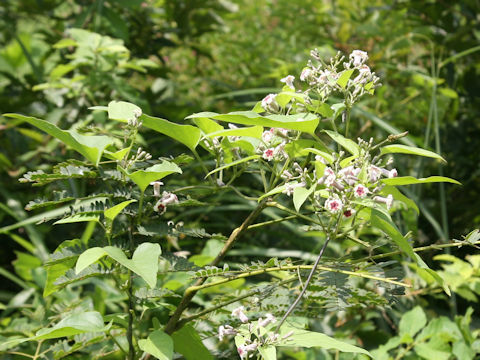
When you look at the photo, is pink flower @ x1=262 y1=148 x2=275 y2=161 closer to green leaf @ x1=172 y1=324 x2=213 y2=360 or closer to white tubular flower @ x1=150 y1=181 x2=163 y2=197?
white tubular flower @ x1=150 y1=181 x2=163 y2=197

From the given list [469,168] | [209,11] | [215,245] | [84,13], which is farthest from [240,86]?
[215,245]

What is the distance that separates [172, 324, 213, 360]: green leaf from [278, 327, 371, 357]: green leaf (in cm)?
18

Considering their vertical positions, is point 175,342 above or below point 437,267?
above

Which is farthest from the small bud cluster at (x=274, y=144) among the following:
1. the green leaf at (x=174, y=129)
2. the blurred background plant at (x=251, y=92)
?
the blurred background plant at (x=251, y=92)

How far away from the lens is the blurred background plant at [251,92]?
6.11 feet

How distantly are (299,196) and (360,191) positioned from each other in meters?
0.08

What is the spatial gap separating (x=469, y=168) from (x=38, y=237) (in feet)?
5.52

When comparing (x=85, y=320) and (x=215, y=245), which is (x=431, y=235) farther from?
(x=85, y=320)

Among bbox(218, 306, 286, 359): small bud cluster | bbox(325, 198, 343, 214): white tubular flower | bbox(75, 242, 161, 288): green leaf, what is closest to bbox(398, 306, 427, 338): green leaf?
bbox(218, 306, 286, 359): small bud cluster

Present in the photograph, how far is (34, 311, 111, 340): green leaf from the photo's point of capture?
0.78 metres

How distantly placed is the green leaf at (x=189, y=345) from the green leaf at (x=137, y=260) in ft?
0.77

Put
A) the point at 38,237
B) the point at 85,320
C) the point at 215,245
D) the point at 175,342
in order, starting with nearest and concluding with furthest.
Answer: the point at 85,320 → the point at 175,342 → the point at 215,245 → the point at 38,237

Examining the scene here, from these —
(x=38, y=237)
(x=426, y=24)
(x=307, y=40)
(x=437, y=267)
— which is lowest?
(x=38, y=237)

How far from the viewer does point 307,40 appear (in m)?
2.73
